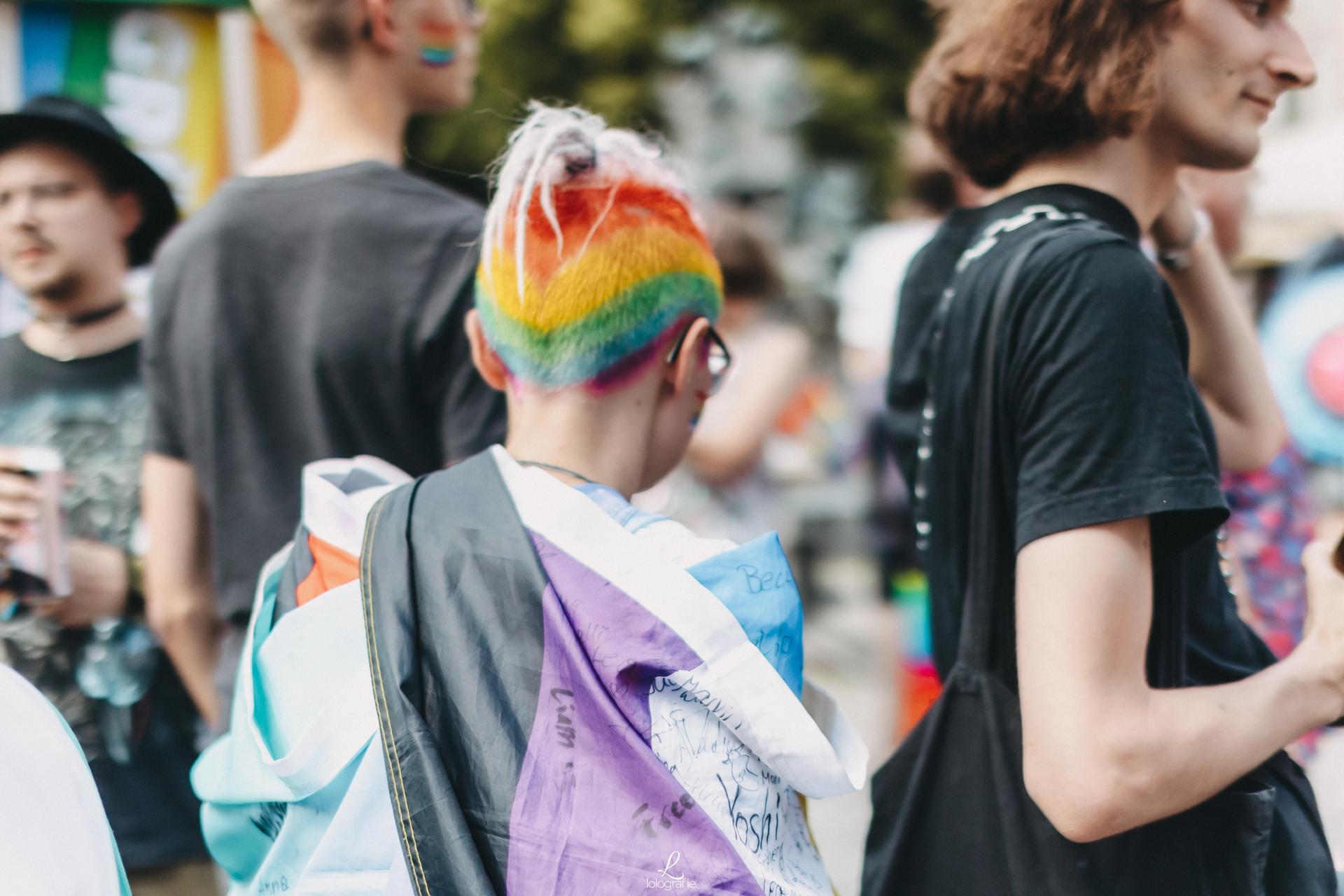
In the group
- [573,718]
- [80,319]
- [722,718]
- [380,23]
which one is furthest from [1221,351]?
[80,319]

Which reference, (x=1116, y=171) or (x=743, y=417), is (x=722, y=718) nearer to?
(x=1116, y=171)

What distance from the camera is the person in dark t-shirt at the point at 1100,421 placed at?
4.48 ft

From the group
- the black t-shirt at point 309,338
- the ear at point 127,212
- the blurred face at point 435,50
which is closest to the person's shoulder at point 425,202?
the black t-shirt at point 309,338

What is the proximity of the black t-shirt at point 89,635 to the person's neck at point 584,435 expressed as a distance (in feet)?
4.02

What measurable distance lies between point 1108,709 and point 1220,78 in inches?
31.1

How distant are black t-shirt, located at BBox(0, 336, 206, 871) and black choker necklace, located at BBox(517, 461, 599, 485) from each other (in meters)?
1.25

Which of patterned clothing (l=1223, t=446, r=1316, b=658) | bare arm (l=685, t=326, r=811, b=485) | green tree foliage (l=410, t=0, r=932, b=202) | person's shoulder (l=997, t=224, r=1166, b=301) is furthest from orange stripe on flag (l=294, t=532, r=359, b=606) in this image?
green tree foliage (l=410, t=0, r=932, b=202)

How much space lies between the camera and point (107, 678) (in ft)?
8.05

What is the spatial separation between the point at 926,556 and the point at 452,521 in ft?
2.19

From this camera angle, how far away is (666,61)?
1445 cm

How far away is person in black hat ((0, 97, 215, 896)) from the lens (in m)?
2.42

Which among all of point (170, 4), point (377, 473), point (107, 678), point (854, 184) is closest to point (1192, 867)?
point (377, 473)

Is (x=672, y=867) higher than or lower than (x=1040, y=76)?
lower

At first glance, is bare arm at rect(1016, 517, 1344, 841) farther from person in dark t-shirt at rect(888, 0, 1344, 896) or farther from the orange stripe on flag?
the orange stripe on flag
